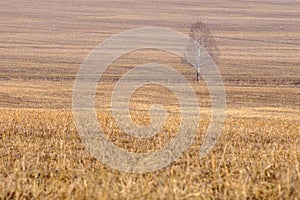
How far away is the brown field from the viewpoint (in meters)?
8.48

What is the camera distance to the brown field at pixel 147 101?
8.48m

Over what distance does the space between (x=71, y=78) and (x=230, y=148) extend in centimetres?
4688

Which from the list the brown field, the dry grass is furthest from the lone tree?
the dry grass

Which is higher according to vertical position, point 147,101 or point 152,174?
point 152,174

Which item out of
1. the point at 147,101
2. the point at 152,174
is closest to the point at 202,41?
the point at 147,101

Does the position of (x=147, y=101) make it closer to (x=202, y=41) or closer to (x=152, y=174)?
(x=202, y=41)

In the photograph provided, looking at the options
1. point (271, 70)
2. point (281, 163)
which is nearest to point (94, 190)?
point (281, 163)

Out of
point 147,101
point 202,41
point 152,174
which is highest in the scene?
point 202,41

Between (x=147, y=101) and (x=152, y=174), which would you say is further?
(x=147, y=101)

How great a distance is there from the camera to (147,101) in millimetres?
43281

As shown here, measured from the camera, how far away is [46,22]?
114750 mm

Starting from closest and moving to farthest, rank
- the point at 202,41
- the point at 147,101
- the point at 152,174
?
the point at 152,174 < the point at 147,101 < the point at 202,41

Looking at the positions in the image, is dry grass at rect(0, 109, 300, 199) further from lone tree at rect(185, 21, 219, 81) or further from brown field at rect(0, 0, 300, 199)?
lone tree at rect(185, 21, 219, 81)

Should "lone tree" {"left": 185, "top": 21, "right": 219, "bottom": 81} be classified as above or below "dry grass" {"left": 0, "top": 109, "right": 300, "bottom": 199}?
above
